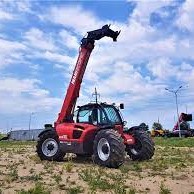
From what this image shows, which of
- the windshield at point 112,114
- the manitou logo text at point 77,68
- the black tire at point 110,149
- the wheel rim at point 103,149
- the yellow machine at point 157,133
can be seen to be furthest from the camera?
the yellow machine at point 157,133

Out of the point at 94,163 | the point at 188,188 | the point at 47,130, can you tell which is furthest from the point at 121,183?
the point at 47,130

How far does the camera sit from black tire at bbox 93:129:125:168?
1653 centimetres

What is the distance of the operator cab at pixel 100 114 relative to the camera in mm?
18984

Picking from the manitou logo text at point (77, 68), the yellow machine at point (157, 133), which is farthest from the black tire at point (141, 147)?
the yellow machine at point (157, 133)

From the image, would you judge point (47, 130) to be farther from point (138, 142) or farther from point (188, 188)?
point (188, 188)

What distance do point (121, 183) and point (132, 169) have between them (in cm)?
338

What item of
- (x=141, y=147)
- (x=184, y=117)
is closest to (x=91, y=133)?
(x=141, y=147)

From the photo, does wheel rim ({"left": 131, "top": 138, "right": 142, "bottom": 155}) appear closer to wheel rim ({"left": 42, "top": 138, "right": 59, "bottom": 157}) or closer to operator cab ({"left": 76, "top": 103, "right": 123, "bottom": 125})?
operator cab ({"left": 76, "top": 103, "right": 123, "bottom": 125})

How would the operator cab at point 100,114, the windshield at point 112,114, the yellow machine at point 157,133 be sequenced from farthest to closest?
1. the yellow machine at point 157,133
2. the windshield at point 112,114
3. the operator cab at point 100,114

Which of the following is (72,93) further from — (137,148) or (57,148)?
(137,148)

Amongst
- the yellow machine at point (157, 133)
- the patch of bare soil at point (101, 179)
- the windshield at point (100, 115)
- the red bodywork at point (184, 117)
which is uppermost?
the red bodywork at point (184, 117)

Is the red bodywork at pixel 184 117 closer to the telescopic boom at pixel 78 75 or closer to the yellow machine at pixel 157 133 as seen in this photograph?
the yellow machine at pixel 157 133

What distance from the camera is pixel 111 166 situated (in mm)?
16734

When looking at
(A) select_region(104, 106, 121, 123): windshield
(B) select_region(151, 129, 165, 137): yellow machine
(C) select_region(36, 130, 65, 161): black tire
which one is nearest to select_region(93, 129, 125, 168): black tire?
(A) select_region(104, 106, 121, 123): windshield
